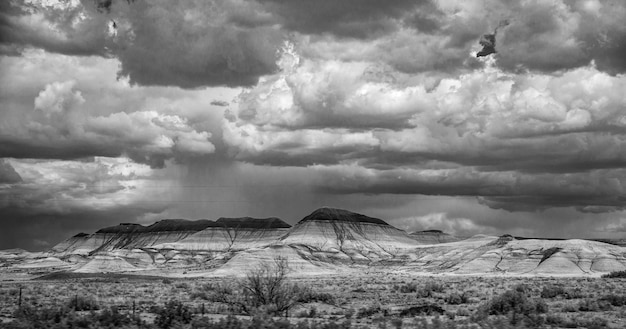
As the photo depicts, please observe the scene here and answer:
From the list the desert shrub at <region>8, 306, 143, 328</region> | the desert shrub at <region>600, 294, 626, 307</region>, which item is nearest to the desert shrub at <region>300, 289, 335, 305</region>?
the desert shrub at <region>8, 306, 143, 328</region>

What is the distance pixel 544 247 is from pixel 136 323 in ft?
547

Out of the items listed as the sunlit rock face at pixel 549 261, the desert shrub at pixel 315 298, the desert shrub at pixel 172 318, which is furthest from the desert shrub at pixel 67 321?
the sunlit rock face at pixel 549 261

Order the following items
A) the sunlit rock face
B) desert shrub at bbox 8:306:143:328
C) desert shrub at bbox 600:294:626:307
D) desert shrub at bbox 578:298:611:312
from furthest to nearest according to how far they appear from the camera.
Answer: the sunlit rock face → desert shrub at bbox 600:294:626:307 → desert shrub at bbox 578:298:611:312 → desert shrub at bbox 8:306:143:328

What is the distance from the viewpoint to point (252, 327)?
128 feet

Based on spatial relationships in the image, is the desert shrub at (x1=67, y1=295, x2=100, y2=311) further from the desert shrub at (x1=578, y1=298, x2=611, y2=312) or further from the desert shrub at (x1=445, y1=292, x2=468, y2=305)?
the desert shrub at (x1=578, y1=298, x2=611, y2=312)

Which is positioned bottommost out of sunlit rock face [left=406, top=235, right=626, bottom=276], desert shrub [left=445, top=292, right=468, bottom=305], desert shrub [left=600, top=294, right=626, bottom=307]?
desert shrub [left=445, top=292, right=468, bottom=305]

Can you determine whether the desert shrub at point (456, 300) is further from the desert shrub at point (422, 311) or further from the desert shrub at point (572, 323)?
the desert shrub at point (572, 323)

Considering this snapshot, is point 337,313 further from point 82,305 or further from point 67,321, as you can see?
point 67,321

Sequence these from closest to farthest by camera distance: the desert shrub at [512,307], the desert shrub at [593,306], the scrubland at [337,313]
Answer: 1. the scrubland at [337,313]
2. the desert shrub at [512,307]
3. the desert shrub at [593,306]

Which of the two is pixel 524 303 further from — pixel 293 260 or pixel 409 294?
pixel 293 260

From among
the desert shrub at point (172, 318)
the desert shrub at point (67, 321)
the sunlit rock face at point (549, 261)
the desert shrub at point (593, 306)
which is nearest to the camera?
the desert shrub at point (67, 321)

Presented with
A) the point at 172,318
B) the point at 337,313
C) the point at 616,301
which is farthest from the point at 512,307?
the point at 172,318

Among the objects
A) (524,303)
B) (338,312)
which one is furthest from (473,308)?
(338,312)

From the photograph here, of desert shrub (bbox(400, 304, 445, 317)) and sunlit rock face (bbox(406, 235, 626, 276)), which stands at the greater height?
sunlit rock face (bbox(406, 235, 626, 276))
